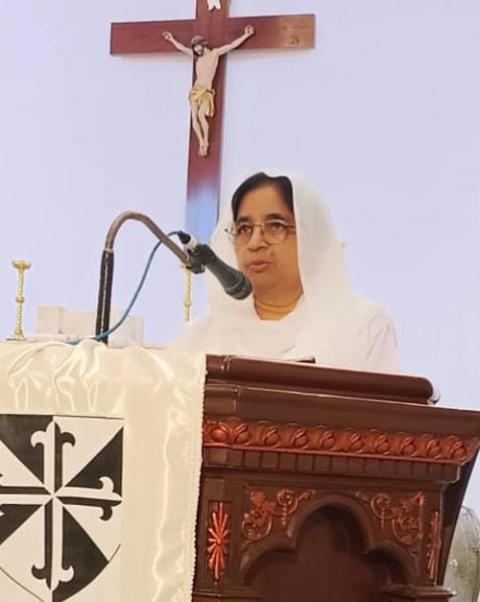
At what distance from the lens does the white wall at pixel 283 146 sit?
15.6 feet

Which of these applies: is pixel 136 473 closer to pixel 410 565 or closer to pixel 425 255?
pixel 410 565

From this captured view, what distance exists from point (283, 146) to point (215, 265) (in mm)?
3385

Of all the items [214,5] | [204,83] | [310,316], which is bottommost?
[310,316]

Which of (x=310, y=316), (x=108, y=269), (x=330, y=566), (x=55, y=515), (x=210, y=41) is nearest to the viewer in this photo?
(x=55, y=515)

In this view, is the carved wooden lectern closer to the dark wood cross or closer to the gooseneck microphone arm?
the gooseneck microphone arm

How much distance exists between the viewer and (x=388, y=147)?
4898 millimetres

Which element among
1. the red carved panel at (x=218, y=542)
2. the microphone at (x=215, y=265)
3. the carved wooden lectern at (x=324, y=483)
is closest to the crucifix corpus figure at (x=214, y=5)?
the microphone at (x=215, y=265)

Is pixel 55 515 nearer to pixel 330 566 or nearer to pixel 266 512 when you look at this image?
pixel 266 512

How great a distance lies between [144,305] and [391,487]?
374 cm

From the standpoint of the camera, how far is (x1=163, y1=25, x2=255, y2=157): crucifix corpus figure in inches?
201

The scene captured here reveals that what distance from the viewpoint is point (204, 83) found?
16.9 feet

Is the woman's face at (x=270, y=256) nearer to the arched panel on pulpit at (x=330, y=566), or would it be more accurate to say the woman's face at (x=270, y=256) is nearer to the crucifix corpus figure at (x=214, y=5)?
the arched panel on pulpit at (x=330, y=566)

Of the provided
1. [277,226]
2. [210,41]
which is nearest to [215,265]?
[277,226]

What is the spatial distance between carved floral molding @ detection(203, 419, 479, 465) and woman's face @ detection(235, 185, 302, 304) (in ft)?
2.71
